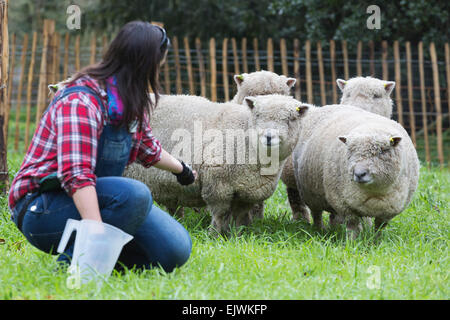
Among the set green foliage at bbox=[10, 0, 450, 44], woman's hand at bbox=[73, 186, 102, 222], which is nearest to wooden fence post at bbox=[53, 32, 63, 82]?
green foliage at bbox=[10, 0, 450, 44]

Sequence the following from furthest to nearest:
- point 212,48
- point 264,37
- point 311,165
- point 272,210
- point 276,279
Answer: point 264,37
point 212,48
point 272,210
point 311,165
point 276,279

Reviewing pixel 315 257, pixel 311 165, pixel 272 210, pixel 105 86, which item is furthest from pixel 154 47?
pixel 272 210

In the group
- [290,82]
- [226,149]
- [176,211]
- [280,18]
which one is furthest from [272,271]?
[280,18]

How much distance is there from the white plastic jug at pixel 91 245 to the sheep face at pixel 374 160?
6.26 ft

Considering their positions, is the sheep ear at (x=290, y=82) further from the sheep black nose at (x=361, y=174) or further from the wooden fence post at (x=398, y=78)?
the wooden fence post at (x=398, y=78)

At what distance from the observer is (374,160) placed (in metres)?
4.21

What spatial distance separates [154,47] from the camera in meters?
3.00

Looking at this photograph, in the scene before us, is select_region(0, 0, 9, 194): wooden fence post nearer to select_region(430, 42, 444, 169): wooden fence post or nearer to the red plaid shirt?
the red plaid shirt

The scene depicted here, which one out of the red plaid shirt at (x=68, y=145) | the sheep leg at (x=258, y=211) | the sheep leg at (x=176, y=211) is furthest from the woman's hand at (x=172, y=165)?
the sheep leg at (x=258, y=211)

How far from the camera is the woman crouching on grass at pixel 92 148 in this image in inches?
110

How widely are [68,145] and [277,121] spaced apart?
1.92 m

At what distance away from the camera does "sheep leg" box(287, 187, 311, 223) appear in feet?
18.6
